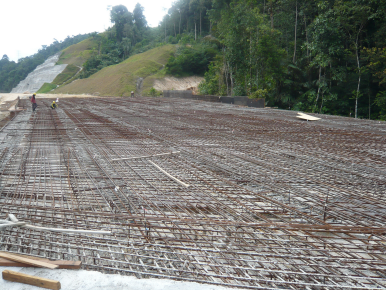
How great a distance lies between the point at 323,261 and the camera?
2141 millimetres

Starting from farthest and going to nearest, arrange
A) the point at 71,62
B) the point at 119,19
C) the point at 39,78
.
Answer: the point at 71,62
the point at 119,19
the point at 39,78

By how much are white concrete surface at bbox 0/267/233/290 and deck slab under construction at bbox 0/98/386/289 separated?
104 mm

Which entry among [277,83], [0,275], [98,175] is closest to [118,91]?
[277,83]

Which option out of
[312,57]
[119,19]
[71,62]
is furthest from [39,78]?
[312,57]

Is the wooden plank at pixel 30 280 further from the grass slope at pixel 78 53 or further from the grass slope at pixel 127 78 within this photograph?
the grass slope at pixel 78 53

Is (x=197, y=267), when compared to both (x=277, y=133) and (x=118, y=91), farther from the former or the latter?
(x=118, y=91)

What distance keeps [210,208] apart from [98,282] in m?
1.50

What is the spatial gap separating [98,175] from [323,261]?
10.3 feet

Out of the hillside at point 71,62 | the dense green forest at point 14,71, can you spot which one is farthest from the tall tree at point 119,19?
the dense green forest at point 14,71

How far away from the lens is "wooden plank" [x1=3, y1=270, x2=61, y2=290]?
69.9 inches

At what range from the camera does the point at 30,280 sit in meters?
1.82

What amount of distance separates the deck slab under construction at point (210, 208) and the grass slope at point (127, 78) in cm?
2492

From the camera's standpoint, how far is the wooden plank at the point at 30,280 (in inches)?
69.9

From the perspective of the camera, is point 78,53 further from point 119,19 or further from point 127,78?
point 127,78
